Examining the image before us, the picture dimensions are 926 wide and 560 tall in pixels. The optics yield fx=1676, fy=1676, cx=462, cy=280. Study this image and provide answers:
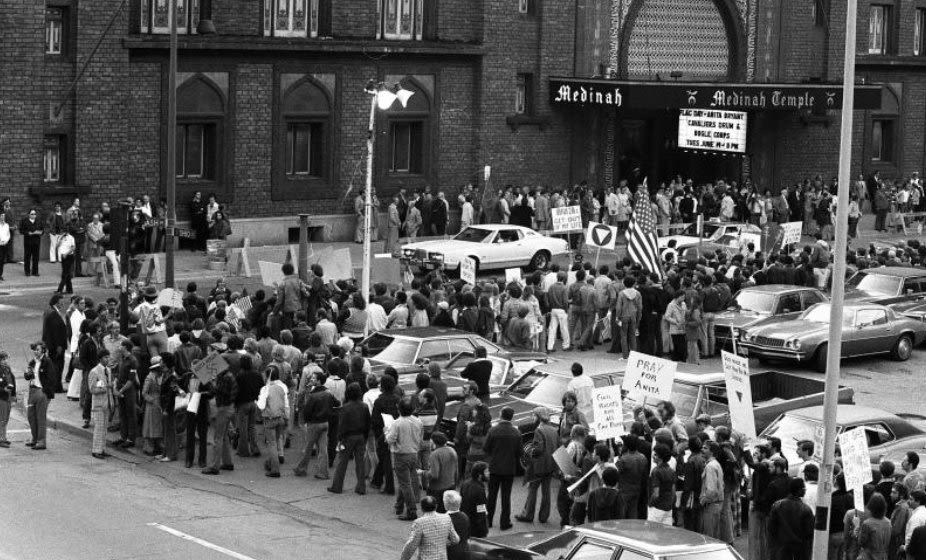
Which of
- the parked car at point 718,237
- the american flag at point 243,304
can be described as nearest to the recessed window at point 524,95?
the parked car at point 718,237

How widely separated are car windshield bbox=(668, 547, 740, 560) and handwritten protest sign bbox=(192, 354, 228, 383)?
31.8ft

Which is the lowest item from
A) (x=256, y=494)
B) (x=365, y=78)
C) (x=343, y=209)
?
(x=256, y=494)

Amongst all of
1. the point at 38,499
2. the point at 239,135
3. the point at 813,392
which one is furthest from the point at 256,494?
the point at 239,135

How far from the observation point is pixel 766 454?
62.7ft

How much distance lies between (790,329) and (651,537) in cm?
1688

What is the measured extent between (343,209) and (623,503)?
2817cm

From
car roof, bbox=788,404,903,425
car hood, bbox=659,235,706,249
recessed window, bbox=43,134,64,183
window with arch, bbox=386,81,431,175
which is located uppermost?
window with arch, bbox=386,81,431,175

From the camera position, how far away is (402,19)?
47.3 meters

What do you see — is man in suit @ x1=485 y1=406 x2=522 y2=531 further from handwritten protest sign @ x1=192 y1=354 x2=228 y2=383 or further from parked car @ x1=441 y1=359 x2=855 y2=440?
handwritten protest sign @ x1=192 y1=354 x2=228 y2=383

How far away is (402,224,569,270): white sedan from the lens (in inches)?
1548

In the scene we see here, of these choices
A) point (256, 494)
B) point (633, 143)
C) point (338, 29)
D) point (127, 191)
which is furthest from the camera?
point (633, 143)

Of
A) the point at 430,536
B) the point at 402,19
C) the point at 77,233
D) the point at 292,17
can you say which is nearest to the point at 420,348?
the point at 430,536

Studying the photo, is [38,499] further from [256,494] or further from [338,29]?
[338,29]

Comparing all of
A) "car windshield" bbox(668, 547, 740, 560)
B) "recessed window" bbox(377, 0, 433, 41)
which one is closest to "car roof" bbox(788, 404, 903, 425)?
"car windshield" bbox(668, 547, 740, 560)
